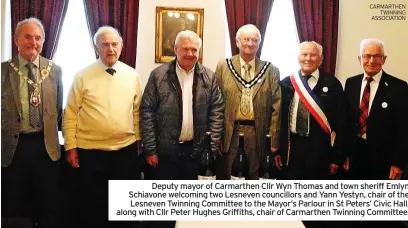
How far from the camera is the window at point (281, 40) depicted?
2.00 m

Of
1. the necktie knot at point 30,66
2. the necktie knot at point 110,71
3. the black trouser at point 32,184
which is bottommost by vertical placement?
the black trouser at point 32,184

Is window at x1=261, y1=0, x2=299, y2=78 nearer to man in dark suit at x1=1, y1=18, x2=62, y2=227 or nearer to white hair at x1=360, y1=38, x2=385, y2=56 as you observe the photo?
white hair at x1=360, y1=38, x2=385, y2=56

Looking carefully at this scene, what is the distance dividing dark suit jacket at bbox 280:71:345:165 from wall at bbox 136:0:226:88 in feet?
1.05

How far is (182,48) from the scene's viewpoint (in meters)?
1.95

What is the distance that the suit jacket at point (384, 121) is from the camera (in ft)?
6.40

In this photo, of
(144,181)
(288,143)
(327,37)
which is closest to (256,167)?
(288,143)

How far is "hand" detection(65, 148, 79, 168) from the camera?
1935 millimetres

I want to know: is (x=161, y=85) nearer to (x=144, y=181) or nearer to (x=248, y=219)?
(x=144, y=181)

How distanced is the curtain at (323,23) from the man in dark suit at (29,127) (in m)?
1.04

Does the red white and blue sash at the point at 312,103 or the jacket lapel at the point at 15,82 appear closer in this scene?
the jacket lapel at the point at 15,82

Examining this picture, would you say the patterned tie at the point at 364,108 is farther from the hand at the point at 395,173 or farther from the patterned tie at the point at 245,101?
the patterned tie at the point at 245,101

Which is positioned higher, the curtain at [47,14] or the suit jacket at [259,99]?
the curtain at [47,14]

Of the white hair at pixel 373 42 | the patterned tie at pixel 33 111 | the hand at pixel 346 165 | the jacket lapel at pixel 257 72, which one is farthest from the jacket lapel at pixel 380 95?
the patterned tie at pixel 33 111

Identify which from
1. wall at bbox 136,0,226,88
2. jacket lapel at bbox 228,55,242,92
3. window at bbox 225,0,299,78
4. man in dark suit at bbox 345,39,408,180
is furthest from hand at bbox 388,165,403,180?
wall at bbox 136,0,226,88
